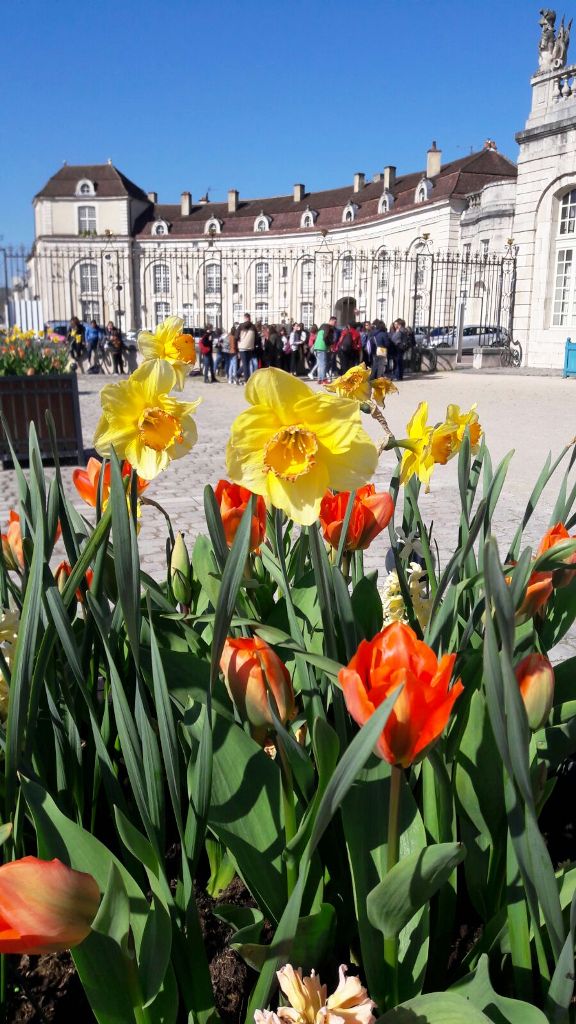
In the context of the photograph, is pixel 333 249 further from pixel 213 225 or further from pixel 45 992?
pixel 45 992

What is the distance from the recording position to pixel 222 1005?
0.87m

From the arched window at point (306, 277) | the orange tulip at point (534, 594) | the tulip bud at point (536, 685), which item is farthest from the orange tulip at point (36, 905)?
the arched window at point (306, 277)

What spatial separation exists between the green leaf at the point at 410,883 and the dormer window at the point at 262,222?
2024 inches

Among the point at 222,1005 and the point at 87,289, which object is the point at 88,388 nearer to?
the point at 222,1005

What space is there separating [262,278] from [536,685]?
48.4m

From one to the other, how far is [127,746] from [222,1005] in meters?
0.37

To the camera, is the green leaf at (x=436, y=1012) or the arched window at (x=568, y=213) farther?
the arched window at (x=568, y=213)

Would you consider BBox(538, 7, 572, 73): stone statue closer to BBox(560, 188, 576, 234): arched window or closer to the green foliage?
BBox(560, 188, 576, 234): arched window

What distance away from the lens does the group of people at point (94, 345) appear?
1758cm

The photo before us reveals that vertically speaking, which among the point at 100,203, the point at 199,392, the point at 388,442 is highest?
the point at 100,203

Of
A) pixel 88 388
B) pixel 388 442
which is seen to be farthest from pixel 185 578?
pixel 88 388

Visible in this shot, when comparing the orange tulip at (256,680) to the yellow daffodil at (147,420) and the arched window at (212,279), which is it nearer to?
the yellow daffodil at (147,420)

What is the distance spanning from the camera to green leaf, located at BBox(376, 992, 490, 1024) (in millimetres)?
605

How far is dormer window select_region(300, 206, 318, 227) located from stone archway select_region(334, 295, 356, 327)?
8140mm
